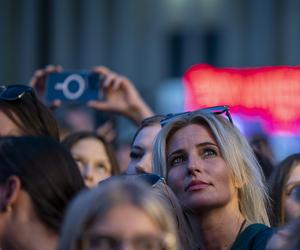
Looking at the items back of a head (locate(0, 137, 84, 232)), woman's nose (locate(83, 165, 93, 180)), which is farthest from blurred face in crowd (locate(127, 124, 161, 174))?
back of a head (locate(0, 137, 84, 232))

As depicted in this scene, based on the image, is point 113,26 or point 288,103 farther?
point 113,26

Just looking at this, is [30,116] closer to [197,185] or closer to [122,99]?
[197,185]

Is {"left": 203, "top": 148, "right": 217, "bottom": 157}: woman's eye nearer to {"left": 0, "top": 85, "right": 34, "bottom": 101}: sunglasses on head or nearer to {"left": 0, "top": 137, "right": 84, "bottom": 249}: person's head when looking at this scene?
{"left": 0, "top": 85, "right": 34, "bottom": 101}: sunglasses on head

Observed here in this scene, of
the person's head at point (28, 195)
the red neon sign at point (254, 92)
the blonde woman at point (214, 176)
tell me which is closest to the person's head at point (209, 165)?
the blonde woman at point (214, 176)

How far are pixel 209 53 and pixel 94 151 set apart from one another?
12.0m

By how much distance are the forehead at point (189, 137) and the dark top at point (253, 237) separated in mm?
457

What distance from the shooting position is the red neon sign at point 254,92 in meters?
11.8

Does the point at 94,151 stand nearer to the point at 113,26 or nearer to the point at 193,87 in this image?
the point at 193,87

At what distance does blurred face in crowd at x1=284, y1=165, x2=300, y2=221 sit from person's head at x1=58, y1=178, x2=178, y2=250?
210 centimetres

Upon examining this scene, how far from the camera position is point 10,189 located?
11.7 ft

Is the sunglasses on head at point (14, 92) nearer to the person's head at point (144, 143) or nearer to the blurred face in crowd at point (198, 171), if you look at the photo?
the blurred face in crowd at point (198, 171)

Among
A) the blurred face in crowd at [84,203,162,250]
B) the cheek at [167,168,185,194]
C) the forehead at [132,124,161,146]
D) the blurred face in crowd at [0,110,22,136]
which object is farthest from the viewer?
the forehead at [132,124,161,146]

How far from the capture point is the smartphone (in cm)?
607

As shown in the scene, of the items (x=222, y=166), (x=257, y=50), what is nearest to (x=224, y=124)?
(x=222, y=166)
